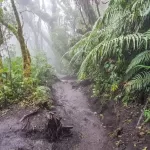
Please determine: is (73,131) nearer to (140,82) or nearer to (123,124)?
(123,124)

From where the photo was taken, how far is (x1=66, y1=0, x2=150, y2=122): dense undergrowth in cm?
568

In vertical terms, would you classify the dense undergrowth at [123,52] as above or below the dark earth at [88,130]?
above

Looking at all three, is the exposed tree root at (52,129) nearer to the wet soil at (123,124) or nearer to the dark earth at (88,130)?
the dark earth at (88,130)

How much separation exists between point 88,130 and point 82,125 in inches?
13.5

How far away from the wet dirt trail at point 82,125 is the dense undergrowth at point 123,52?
751 mm

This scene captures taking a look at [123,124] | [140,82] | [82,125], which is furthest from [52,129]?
[140,82]

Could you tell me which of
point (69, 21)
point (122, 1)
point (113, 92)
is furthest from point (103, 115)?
point (69, 21)

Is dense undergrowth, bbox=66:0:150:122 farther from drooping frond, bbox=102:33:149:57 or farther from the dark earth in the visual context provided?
the dark earth

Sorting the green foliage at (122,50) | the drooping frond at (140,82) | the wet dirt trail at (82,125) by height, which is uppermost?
the green foliage at (122,50)

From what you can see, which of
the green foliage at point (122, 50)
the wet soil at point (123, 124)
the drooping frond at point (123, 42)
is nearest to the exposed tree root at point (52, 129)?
the wet soil at point (123, 124)

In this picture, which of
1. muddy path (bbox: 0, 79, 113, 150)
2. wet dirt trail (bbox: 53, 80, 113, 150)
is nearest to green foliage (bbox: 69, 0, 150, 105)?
wet dirt trail (bbox: 53, 80, 113, 150)

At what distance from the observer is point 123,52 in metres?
6.87

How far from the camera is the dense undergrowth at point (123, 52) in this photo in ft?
18.6

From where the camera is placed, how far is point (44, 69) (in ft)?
40.7
